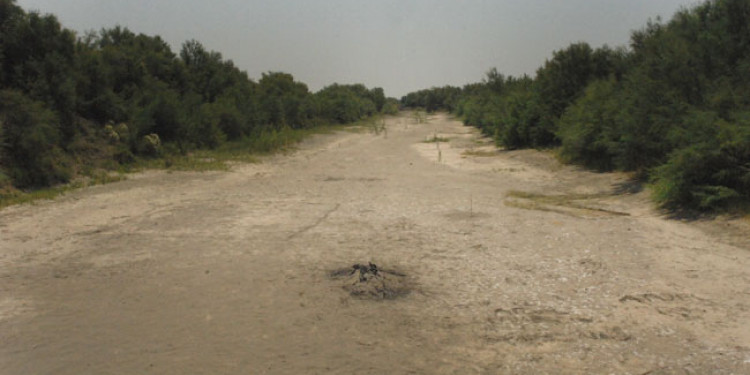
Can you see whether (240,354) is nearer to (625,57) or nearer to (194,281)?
(194,281)

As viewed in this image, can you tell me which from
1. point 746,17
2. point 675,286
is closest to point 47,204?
point 675,286

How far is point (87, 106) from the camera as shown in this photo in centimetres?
1644

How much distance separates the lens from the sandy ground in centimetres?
398

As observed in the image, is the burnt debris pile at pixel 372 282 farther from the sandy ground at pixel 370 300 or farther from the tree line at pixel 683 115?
the tree line at pixel 683 115

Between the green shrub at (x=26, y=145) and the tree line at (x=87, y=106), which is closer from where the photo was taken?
A: the green shrub at (x=26, y=145)

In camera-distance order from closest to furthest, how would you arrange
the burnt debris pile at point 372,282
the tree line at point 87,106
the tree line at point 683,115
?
the burnt debris pile at point 372,282
the tree line at point 683,115
the tree line at point 87,106

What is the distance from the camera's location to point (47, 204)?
33.7 feet

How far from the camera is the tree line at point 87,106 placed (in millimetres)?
12133

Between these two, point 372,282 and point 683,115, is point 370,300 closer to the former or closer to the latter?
point 372,282

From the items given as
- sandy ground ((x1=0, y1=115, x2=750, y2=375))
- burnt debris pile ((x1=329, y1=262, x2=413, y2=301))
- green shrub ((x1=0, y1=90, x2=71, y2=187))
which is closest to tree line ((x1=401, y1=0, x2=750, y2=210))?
sandy ground ((x1=0, y1=115, x2=750, y2=375))

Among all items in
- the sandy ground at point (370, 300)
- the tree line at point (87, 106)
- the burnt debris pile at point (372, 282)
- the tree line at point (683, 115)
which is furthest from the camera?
the tree line at point (87, 106)

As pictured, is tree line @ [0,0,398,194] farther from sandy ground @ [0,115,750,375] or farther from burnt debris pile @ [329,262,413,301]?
burnt debris pile @ [329,262,413,301]

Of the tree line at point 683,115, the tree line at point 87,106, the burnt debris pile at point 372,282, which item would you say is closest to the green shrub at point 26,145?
the tree line at point 87,106

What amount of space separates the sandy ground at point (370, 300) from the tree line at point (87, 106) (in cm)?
264
